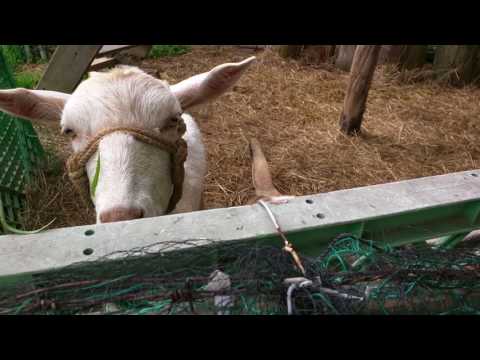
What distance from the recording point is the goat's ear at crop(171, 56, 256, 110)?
2.25 m

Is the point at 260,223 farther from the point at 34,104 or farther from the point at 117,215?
the point at 34,104

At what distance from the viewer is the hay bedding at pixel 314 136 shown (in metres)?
4.14

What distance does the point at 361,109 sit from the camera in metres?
4.83

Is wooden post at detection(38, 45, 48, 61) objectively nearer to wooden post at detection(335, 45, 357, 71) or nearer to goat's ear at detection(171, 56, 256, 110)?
wooden post at detection(335, 45, 357, 71)

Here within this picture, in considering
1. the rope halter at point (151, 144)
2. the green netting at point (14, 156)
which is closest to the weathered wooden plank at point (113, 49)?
the green netting at point (14, 156)

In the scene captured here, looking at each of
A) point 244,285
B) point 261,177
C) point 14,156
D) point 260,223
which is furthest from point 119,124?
point 14,156

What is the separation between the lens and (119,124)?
1.78 meters

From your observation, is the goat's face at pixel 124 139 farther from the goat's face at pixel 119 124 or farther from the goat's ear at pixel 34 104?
the goat's ear at pixel 34 104

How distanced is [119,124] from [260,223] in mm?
1009

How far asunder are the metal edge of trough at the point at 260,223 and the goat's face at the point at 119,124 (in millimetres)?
466

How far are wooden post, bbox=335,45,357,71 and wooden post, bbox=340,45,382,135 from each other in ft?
8.21

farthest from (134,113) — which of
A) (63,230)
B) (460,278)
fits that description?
(460,278)
